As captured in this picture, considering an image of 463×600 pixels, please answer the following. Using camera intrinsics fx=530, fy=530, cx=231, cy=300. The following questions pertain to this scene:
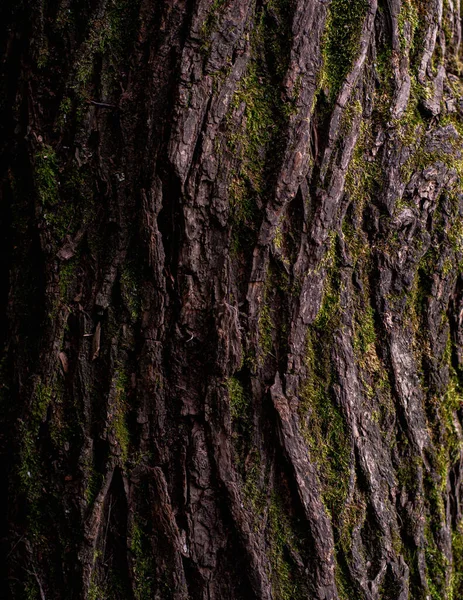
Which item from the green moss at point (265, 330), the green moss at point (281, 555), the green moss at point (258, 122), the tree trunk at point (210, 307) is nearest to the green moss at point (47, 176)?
the tree trunk at point (210, 307)

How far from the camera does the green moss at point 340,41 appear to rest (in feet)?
5.45

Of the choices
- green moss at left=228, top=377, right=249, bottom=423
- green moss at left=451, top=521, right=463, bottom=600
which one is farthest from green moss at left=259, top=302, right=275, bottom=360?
green moss at left=451, top=521, right=463, bottom=600

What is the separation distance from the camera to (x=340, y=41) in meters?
1.68

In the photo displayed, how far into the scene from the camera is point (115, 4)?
1.65 m

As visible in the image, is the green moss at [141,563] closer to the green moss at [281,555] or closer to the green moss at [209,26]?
the green moss at [281,555]

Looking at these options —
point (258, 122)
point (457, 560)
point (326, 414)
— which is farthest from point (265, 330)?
point (457, 560)

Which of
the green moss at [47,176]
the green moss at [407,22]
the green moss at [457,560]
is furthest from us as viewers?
the green moss at [457,560]

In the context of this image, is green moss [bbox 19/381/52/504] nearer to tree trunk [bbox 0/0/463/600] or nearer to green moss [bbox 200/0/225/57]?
tree trunk [bbox 0/0/463/600]

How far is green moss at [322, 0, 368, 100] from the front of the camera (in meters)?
1.66

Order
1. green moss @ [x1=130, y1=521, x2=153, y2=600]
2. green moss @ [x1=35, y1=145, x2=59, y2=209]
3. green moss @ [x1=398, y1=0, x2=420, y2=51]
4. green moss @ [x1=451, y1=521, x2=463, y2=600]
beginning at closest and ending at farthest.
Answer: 1. green moss @ [x1=130, y1=521, x2=153, y2=600]
2. green moss @ [x1=35, y1=145, x2=59, y2=209]
3. green moss @ [x1=398, y1=0, x2=420, y2=51]
4. green moss @ [x1=451, y1=521, x2=463, y2=600]

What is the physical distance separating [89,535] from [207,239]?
922 millimetres

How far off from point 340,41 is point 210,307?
0.94 meters

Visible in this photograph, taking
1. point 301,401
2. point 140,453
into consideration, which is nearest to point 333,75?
point 301,401

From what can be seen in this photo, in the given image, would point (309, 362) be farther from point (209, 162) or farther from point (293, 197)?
point (209, 162)
